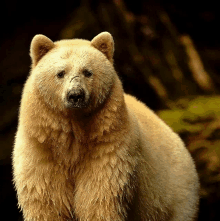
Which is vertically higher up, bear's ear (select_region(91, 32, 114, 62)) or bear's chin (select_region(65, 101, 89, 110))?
bear's ear (select_region(91, 32, 114, 62))

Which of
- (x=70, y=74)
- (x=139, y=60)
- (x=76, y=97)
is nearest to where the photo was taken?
(x=76, y=97)

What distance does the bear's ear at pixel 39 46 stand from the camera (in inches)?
158

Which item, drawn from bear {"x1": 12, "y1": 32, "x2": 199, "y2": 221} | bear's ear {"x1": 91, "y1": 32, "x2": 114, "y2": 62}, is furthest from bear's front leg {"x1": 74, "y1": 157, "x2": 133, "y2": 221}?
bear's ear {"x1": 91, "y1": 32, "x2": 114, "y2": 62}

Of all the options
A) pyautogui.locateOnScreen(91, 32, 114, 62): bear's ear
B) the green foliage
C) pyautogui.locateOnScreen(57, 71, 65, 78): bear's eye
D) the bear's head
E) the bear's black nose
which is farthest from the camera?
the green foliage

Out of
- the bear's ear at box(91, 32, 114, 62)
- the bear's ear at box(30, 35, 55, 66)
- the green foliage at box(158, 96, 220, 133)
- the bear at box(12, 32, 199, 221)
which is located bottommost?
the green foliage at box(158, 96, 220, 133)

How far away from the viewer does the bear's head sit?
3.67m

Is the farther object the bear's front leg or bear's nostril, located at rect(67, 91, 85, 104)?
the bear's front leg

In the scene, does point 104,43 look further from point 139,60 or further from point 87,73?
point 139,60

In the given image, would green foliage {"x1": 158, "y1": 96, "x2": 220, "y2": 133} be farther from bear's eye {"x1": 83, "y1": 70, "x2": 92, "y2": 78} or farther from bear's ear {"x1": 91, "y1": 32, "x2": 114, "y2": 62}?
bear's eye {"x1": 83, "y1": 70, "x2": 92, "y2": 78}

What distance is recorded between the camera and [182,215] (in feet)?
17.0

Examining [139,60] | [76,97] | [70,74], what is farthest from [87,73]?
[139,60]

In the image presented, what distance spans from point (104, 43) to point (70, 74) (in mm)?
706

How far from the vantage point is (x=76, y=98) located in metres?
3.58

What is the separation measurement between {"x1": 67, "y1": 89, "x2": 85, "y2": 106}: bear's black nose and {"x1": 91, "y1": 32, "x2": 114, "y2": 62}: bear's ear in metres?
0.82
